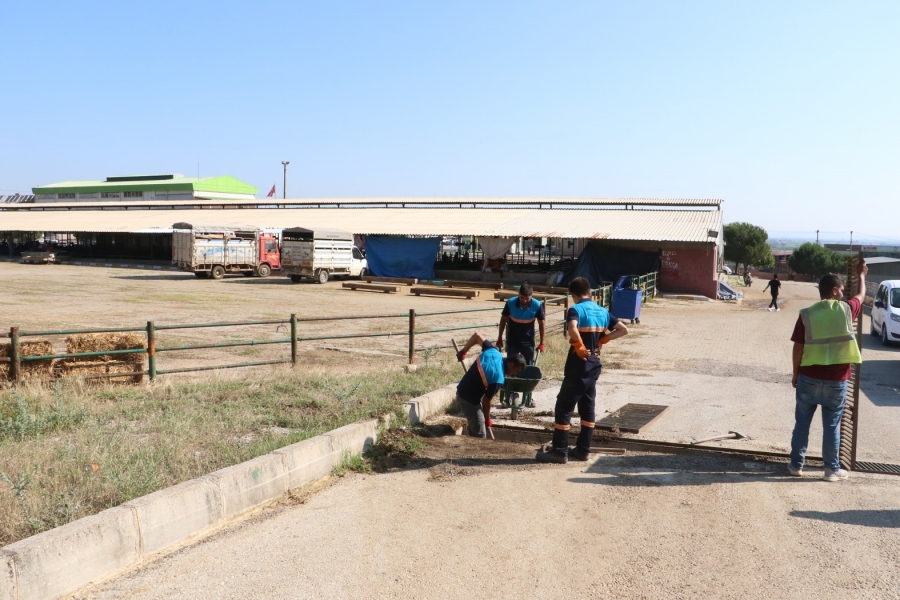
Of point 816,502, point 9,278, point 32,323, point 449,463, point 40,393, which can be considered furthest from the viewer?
point 9,278

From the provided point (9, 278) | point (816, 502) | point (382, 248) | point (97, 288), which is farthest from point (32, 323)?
point (382, 248)

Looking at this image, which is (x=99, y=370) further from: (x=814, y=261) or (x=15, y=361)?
(x=814, y=261)

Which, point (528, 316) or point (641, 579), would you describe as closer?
point (641, 579)

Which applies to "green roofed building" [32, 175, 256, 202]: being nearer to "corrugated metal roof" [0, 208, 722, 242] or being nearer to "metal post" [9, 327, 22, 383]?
"corrugated metal roof" [0, 208, 722, 242]

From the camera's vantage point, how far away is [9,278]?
34125 mm

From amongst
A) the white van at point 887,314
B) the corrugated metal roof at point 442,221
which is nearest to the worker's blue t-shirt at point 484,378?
the white van at point 887,314

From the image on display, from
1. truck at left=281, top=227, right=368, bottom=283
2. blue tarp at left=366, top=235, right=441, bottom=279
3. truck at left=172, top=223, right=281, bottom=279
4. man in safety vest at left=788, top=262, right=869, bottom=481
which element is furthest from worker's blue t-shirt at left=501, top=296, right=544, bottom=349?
blue tarp at left=366, top=235, right=441, bottom=279

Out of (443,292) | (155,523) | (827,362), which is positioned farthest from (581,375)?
(443,292)

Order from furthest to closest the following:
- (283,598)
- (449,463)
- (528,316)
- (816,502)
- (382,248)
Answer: (382,248) → (528,316) → (449,463) → (816,502) → (283,598)

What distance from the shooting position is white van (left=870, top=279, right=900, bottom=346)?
59.0ft

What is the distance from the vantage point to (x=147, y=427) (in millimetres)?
7223

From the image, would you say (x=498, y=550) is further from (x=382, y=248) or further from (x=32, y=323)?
(x=382, y=248)

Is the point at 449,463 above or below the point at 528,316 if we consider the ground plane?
below

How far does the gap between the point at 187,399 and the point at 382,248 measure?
3126cm
